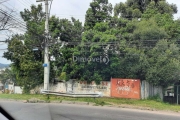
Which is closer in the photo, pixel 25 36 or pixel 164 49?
pixel 25 36

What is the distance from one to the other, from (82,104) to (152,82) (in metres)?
6.83

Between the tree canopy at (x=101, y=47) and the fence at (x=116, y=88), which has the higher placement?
the tree canopy at (x=101, y=47)

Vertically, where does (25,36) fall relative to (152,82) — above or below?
above

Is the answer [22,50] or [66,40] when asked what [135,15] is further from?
[22,50]

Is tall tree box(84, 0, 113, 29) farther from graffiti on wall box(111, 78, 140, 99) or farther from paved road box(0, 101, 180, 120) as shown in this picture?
paved road box(0, 101, 180, 120)

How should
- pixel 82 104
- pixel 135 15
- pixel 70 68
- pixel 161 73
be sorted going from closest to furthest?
pixel 82 104 < pixel 70 68 < pixel 161 73 < pixel 135 15

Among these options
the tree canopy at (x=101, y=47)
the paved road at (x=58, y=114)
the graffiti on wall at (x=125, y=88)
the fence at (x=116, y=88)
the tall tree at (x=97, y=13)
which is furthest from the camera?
the tall tree at (x=97, y=13)

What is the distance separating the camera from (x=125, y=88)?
533 inches

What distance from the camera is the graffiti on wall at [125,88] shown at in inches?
513

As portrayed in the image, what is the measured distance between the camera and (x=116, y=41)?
1582 centimetres

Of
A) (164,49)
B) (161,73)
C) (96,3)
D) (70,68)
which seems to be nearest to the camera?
(70,68)

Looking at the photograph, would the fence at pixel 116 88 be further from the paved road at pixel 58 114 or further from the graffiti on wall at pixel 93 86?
the paved road at pixel 58 114

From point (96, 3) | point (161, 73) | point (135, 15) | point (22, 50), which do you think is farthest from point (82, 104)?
point (135, 15)

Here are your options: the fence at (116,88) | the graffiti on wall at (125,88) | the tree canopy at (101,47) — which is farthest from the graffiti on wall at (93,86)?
the graffiti on wall at (125,88)
